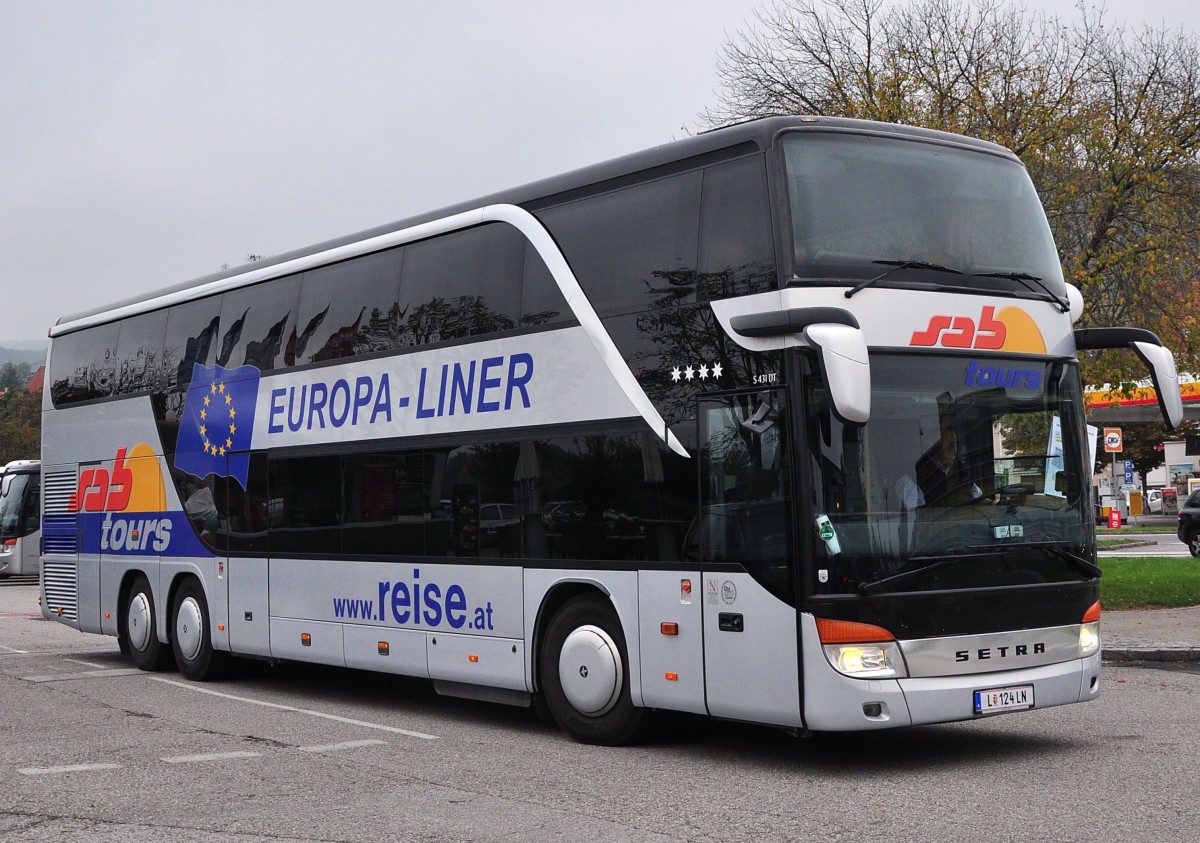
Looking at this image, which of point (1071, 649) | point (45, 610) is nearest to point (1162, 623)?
point (1071, 649)

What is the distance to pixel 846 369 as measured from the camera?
26.8 ft

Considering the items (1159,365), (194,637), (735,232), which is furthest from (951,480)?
(194,637)

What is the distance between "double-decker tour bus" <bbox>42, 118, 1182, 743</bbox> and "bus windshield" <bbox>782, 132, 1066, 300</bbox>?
0.07 ft

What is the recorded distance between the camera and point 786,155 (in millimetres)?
9180

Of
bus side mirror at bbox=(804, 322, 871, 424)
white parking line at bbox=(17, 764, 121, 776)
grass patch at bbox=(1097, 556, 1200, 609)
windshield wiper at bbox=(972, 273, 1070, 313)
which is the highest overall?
windshield wiper at bbox=(972, 273, 1070, 313)

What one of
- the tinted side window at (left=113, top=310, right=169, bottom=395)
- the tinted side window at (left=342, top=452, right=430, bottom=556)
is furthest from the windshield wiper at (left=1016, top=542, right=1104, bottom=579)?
the tinted side window at (left=113, top=310, right=169, bottom=395)

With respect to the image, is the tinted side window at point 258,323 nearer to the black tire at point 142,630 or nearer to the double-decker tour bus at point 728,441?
the double-decker tour bus at point 728,441

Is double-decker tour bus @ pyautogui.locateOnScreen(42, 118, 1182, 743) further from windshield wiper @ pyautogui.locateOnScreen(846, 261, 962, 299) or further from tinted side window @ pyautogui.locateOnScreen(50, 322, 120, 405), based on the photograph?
tinted side window @ pyautogui.locateOnScreen(50, 322, 120, 405)

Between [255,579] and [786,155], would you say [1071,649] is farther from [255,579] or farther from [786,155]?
[255,579]

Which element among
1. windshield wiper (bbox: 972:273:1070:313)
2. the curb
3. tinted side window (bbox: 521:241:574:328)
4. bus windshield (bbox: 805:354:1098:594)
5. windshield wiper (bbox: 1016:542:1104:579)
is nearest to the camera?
bus windshield (bbox: 805:354:1098:594)

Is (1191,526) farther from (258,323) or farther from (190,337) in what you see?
(258,323)

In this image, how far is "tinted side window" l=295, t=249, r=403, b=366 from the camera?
41.9ft

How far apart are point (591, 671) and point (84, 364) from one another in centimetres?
1017

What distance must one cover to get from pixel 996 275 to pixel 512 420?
3770mm
